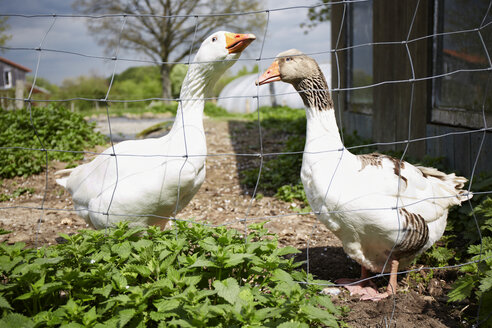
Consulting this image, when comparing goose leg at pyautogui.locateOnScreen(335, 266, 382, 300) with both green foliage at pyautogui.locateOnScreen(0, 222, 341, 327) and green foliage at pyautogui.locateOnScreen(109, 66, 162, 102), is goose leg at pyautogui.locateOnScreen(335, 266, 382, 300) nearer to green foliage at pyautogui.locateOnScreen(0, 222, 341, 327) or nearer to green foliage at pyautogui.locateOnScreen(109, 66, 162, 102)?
green foliage at pyautogui.locateOnScreen(0, 222, 341, 327)

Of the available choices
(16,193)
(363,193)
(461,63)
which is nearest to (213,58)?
(363,193)

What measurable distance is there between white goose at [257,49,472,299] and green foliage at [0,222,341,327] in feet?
1.88

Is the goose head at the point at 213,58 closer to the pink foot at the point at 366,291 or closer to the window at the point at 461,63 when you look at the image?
the pink foot at the point at 366,291

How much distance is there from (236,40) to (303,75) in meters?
0.55

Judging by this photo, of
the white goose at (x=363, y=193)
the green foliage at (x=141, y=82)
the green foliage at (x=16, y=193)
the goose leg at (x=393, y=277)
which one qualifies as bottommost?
the goose leg at (x=393, y=277)

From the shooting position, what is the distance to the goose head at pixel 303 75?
9.44 feet

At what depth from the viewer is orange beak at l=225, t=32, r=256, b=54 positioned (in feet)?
9.40

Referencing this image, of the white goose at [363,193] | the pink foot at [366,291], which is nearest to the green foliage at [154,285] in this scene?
the white goose at [363,193]

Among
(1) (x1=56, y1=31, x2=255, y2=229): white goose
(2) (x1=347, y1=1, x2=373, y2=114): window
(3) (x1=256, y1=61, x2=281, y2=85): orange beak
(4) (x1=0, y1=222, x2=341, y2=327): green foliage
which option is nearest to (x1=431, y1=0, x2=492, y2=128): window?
(2) (x1=347, y1=1, x2=373, y2=114): window

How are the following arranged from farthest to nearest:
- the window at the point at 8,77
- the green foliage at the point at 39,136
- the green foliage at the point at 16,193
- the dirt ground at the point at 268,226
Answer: the window at the point at 8,77, the green foliage at the point at 39,136, the green foliage at the point at 16,193, the dirt ground at the point at 268,226

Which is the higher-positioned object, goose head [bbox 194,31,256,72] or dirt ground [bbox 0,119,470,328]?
goose head [bbox 194,31,256,72]

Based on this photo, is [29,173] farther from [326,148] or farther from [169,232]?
[326,148]

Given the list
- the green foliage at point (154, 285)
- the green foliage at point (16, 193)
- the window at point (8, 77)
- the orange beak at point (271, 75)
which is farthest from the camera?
the window at point (8, 77)

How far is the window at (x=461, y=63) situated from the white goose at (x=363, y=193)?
5.78ft
